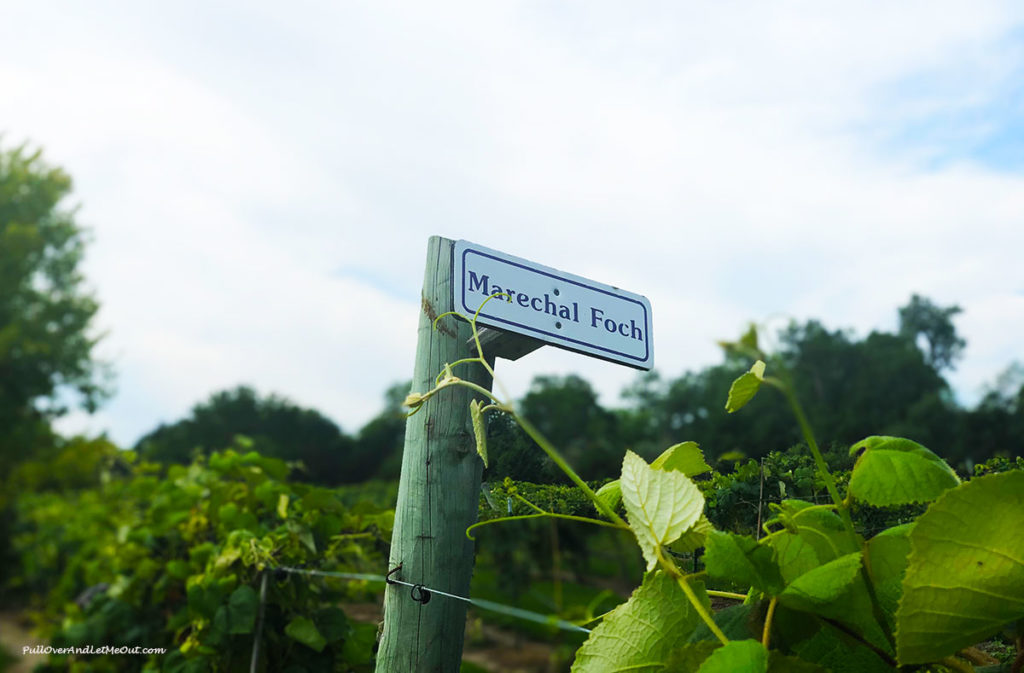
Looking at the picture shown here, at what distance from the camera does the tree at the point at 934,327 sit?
95.1ft

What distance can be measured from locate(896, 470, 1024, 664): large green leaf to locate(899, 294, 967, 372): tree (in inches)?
1252

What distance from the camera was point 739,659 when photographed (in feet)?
1.53

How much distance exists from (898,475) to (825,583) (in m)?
0.13

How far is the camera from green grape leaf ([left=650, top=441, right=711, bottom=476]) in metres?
0.75

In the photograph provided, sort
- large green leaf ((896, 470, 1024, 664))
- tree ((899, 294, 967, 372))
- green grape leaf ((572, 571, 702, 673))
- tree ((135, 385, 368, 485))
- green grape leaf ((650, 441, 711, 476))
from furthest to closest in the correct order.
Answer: tree ((899, 294, 967, 372))
tree ((135, 385, 368, 485))
green grape leaf ((650, 441, 711, 476))
green grape leaf ((572, 571, 702, 673))
large green leaf ((896, 470, 1024, 664))

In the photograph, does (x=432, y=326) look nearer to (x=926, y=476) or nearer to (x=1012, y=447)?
(x=926, y=476)

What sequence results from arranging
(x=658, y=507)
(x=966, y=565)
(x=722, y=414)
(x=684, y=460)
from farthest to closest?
(x=722, y=414)
(x=684, y=460)
(x=658, y=507)
(x=966, y=565)

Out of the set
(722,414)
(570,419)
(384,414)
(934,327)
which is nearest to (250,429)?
(384,414)

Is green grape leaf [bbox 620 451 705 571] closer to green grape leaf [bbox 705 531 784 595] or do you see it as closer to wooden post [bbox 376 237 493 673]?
green grape leaf [bbox 705 531 784 595]

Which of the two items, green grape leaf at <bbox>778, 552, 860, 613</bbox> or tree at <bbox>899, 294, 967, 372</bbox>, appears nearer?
green grape leaf at <bbox>778, 552, 860, 613</bbox>

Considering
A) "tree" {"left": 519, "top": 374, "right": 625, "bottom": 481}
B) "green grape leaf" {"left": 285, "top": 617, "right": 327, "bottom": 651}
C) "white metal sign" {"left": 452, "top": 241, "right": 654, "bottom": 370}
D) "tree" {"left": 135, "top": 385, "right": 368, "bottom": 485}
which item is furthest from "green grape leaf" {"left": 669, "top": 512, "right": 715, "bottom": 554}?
"tree" {"left": 135, "top": 385, "right": 368, "bottom": 485}

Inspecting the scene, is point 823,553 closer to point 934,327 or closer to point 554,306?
point 554,306

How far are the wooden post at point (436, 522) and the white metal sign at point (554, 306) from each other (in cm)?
4

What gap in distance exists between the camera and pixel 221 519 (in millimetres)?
2387
